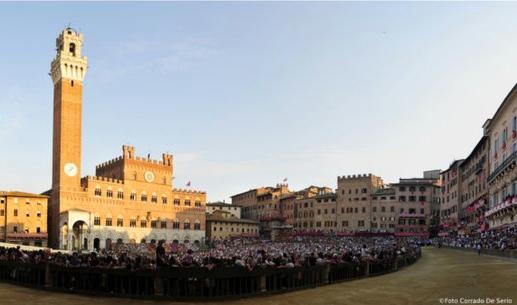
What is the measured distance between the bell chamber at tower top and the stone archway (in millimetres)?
27901

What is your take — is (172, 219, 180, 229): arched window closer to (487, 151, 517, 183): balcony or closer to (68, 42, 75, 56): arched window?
(68, 42, 75, 56): arched window

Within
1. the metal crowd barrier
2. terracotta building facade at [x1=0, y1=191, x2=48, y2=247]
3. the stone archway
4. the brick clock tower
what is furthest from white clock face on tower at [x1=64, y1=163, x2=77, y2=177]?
the metal crowd barrier

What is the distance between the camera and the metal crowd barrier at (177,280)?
1917 centimetres

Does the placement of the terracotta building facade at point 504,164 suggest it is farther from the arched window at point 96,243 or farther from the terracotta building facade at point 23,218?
the terracotta building facade at point 23,218

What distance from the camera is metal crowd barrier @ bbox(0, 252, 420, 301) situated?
19172 mm

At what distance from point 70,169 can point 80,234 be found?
12.2 m

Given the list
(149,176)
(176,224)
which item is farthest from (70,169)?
(176,224)

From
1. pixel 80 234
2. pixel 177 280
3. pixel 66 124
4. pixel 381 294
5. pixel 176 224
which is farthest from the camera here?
pixel 176 224

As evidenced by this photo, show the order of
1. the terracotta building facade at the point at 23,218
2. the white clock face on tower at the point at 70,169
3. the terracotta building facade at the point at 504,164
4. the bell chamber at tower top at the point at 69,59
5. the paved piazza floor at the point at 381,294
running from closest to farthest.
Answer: the paved piazza floor at the point at 381,294 < the terracotta building facade at the point at 504,164 < the terracotta building facade at the point at 23,218 < the white clock face on tower at the point at 70,169 < the bell chamber at tower top at the point at 69,59

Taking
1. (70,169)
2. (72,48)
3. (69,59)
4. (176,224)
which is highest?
(72,48)

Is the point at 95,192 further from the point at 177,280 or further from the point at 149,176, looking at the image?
the point at 177,280

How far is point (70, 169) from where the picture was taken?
93.4 meters

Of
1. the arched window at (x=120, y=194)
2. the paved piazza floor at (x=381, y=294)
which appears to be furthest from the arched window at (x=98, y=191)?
the paved piazza floor at (x=381, y=294)

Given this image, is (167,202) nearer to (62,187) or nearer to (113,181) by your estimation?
(113,181)
